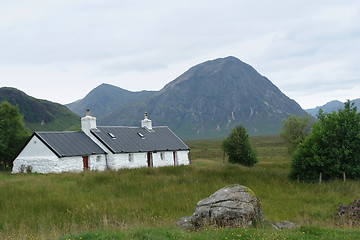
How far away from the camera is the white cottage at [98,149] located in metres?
35.1

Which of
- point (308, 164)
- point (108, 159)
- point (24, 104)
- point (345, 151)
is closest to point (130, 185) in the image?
point (308, 164)

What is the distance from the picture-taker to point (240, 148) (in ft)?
141

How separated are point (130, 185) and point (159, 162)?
24665mm

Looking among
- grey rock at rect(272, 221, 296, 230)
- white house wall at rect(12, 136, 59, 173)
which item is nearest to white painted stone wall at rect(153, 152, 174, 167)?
white house wall at rect(12, 136, 59, 173)

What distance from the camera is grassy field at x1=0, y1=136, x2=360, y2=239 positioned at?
10.2 meters

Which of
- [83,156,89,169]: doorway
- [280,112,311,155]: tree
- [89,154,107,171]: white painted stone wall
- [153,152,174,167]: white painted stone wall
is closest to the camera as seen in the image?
[83,156,89,169]: doorway

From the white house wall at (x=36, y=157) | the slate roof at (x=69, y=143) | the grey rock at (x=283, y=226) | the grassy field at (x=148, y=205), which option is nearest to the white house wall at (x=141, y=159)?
the slate roof at (x=69, y=143)

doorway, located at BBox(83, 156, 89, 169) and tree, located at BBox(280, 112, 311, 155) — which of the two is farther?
tree, located at BBox(280, 112, 311, 155)

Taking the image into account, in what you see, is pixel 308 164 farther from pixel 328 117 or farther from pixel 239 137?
pixel 239 137

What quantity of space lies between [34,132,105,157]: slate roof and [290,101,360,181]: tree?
2207 cm

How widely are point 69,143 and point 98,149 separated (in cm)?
341

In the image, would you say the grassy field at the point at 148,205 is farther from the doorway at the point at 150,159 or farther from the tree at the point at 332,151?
the doorway at the point at 150,159

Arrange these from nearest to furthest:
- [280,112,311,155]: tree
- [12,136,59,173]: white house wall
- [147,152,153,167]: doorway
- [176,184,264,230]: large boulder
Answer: [176,184,264,230]: large boulder, [12,136,59,173]: white house wall, [147,152,153,167]: doorway, [280,112,311,155]: tree

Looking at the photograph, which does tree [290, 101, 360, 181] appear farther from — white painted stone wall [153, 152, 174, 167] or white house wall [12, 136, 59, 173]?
white house wall [12, 136, 59, 173]
